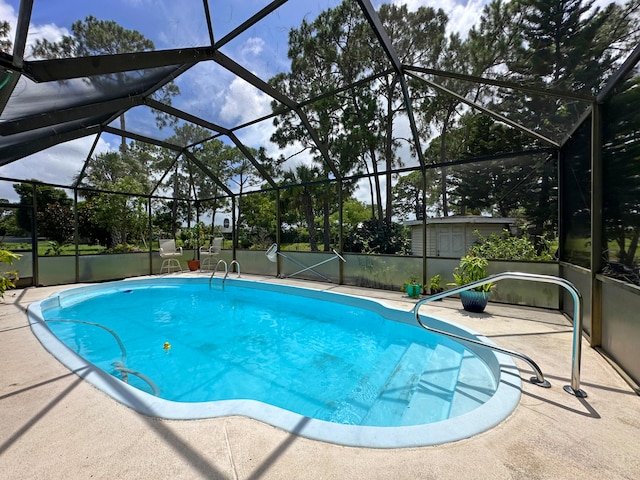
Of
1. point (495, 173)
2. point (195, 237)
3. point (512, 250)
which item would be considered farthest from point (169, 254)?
point (495, 173)

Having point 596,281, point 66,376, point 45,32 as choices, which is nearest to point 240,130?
point 45,32

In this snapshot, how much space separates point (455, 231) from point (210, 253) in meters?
8.29

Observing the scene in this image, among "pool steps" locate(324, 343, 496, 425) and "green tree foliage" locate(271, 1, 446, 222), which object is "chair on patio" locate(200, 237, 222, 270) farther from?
"pool steps" locate(324, 343, 496, 425)

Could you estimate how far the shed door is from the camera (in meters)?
9.86

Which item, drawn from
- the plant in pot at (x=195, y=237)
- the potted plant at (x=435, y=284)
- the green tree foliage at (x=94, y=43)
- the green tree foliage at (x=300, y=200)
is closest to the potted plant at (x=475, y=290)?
the potted plant at (x=435, y=284)

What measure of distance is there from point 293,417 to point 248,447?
1.09 feet

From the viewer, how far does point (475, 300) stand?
166 inches

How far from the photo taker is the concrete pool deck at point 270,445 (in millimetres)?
1297

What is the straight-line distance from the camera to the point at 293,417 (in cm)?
170

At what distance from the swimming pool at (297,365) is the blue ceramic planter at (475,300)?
0.89m

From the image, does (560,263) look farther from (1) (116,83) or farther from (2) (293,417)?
(1) (116,83)

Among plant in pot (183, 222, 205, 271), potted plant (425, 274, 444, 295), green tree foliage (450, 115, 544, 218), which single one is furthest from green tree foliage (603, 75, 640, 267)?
plant in pot (183, 222, 205, 271)

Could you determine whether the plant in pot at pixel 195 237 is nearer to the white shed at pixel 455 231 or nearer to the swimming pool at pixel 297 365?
the swimming pool at pixel 297 365

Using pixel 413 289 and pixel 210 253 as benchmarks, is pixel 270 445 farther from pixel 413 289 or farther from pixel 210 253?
pixel 210 253
